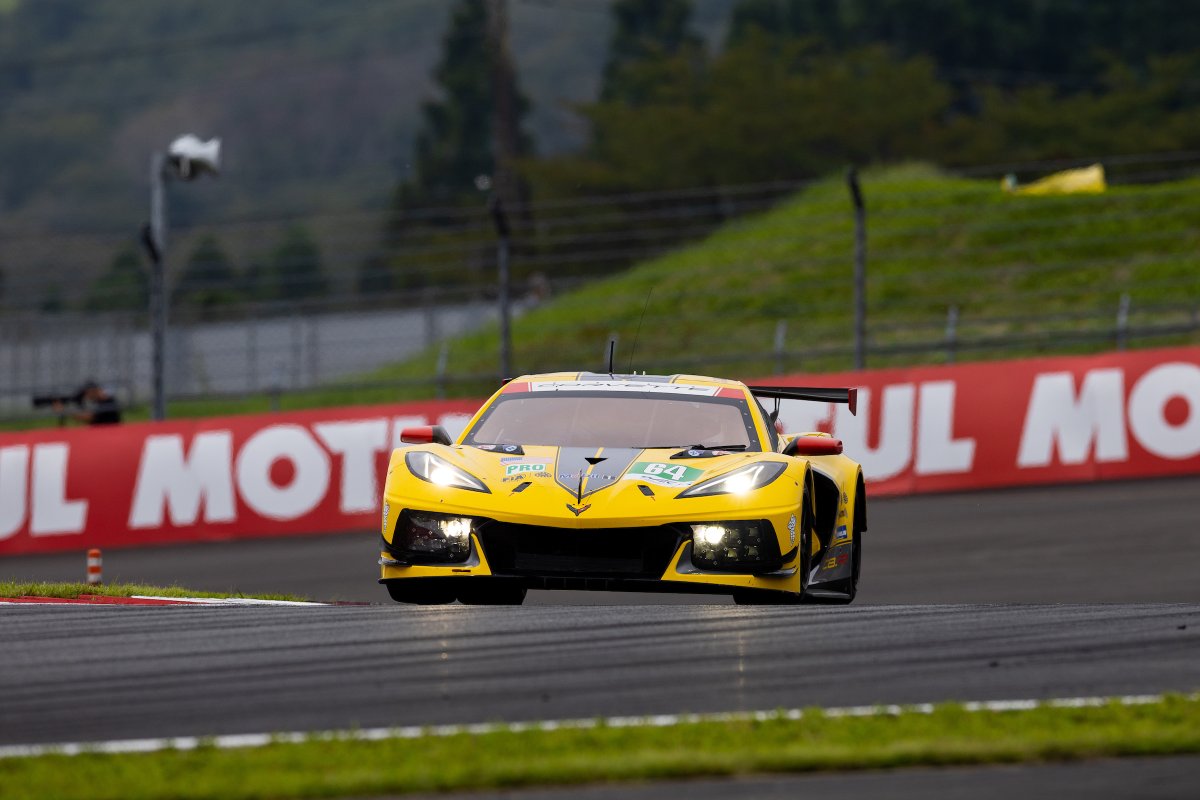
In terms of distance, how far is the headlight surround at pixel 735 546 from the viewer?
29.9ft

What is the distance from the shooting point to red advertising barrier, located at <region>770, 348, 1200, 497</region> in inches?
672

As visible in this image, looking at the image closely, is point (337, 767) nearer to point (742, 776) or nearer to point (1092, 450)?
point (742, 776)

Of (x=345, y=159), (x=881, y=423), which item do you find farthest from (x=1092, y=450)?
(x=345, y=159)

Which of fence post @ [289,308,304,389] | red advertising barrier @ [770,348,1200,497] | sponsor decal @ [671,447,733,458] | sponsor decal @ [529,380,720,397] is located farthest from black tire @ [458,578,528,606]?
fence post @ [289,308,304,389]

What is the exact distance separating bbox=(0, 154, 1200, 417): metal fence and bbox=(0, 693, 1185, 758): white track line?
13.6 metres

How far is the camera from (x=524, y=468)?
370 inches

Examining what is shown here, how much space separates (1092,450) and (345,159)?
132826 millimetres

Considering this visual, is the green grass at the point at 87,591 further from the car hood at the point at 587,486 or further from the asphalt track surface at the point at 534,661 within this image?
the car hood at the point at 587,486

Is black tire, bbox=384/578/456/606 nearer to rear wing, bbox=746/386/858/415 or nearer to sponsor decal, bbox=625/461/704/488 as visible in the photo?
sponsor decal, bbox=625/461/704/488

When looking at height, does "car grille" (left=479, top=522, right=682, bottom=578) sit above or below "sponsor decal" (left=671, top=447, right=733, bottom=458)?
below

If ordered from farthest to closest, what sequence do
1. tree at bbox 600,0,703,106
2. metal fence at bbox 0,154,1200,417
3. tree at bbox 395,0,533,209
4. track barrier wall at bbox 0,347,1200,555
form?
tree at bbox 395,0,533,209
tree at bbox 600,0,703,106
metal fence at bbox 0,154,1200,417
track barrier wall at bbox 0,347,1200,555

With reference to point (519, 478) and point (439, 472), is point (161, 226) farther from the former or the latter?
point (519, 478)

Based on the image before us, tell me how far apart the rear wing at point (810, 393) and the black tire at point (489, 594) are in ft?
6.61

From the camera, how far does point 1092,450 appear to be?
56.3ft
